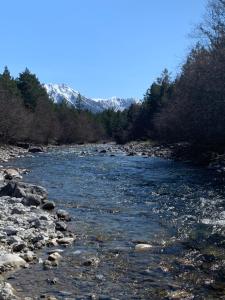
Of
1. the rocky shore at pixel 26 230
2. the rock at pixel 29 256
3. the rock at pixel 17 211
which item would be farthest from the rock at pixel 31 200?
the rock at pixel 29 256

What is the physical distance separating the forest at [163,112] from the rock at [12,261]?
23.2 meters

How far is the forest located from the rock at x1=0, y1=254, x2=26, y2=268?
23207 mm

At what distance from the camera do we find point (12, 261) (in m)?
10.7

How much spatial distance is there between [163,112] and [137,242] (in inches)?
2238

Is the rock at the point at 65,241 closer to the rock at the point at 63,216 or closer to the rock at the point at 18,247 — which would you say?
the rock at the point at 18,247

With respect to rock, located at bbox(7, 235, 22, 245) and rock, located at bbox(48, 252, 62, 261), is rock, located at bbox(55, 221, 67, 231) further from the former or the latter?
rock, located at bbox(48, 252, 62, 261)

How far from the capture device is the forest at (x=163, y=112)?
35000 millimetres

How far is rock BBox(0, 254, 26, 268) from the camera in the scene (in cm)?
1053

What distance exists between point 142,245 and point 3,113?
5124cm

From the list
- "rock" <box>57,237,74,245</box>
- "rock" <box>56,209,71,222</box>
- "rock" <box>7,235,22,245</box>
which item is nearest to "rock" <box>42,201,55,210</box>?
"rock" <box>56,209,71,222</box>

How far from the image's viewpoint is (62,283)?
32.1ft

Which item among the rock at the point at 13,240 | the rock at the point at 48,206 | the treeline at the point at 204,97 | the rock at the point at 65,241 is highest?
the treeline at the point at 204,97

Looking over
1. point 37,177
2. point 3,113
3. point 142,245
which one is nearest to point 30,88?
point 3,113

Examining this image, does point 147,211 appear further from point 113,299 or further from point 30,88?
point 30,88
